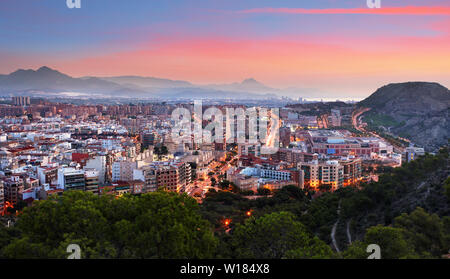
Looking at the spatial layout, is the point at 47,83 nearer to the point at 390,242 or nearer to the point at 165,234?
the point at 165,234

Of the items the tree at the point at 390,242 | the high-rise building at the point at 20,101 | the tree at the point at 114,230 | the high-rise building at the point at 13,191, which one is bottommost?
the high-rise building at the point at 13,191

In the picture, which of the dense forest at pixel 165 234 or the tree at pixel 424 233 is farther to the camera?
the tree at pixel 424 233

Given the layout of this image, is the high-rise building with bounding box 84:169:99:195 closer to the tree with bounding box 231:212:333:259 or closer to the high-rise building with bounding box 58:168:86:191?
the high-rise building with bounding box 58:168:86:191

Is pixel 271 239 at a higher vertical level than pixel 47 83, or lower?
lower

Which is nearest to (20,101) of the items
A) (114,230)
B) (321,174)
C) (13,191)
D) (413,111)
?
(13,191)

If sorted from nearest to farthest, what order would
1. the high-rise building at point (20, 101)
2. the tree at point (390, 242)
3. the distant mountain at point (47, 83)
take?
the tree at point (390, 242), the distant mountain at point (47, 83), the high-rise building at point (20, 101)

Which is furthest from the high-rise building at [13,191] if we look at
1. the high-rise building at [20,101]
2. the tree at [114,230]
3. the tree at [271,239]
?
the high-rise building at [20,101]

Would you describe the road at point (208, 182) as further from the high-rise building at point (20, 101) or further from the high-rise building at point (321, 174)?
the high-rise building at point (20, 101)
